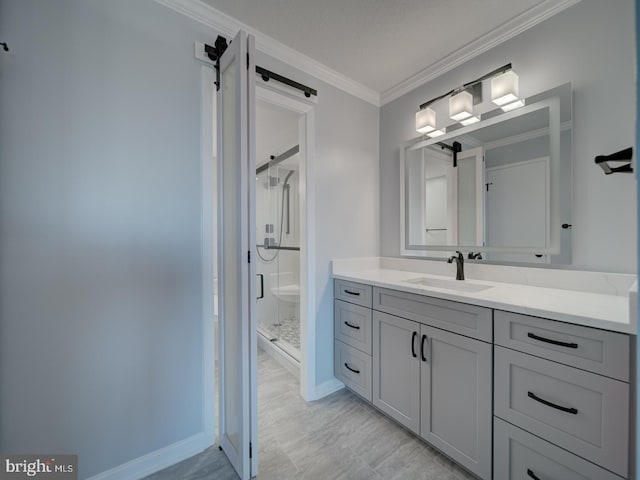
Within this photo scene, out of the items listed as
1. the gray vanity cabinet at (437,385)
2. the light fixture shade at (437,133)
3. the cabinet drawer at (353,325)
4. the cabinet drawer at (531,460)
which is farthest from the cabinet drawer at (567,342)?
the light fixture shade at (437,133)

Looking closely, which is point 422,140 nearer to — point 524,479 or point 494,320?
point 494,320

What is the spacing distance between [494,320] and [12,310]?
82.9 inches

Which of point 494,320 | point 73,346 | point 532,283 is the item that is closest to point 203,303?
point 73,346

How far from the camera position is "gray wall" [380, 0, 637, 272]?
50.0 inches

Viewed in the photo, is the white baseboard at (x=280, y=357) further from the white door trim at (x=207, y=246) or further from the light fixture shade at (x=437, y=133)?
the light fixture shade at (x=437, y=133)

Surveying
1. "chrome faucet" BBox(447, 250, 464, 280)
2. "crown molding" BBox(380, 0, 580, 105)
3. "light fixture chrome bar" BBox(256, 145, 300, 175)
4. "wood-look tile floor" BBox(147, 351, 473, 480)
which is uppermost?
"crown molding" BBox(380, 0, 580, 105)

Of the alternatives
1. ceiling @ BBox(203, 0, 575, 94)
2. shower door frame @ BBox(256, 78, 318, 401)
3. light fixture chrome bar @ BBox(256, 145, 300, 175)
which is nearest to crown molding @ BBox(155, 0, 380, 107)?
ceiling @ BBox(203, 0, 575, 94)

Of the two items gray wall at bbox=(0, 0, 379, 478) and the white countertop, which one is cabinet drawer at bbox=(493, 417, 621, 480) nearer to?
the white countertop

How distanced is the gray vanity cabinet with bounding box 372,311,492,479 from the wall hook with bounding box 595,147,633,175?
97 centimetres

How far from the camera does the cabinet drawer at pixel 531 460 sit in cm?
96

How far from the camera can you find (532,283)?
1561 mm

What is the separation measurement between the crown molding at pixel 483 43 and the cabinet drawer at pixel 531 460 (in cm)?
221

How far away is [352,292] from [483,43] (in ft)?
6.40

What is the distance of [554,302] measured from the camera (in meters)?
1.15
